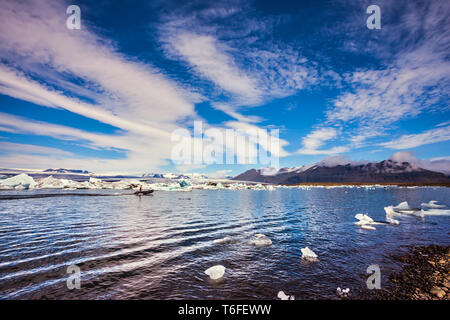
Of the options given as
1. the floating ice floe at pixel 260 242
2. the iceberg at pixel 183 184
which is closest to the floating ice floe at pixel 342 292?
the floating ice floe at pixel 260 242

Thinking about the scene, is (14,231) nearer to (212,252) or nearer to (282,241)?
(212,252)

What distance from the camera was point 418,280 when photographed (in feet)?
32.9

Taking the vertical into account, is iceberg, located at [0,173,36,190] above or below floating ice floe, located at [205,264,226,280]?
above

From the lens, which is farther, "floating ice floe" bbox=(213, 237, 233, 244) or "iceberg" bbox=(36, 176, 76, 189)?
"iceberg" bbox=(36, 176, 76, 189)

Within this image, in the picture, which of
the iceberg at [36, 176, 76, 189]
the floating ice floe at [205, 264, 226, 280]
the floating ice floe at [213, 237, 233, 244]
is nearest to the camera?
the floating ice floe at [205, 264, 226, 280]

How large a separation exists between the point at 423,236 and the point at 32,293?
96.1 feet

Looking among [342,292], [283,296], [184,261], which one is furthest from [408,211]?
[184,261]

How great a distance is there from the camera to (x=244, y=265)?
12.1 m

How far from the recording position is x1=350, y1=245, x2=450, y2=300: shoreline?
859 centimetres

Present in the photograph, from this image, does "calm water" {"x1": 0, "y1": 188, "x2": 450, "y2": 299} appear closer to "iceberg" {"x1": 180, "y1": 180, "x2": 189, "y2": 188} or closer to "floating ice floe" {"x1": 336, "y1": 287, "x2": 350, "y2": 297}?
"floating ice floe" {"x1": 336, "y1": 287, "x2": 350, "y2": 297}

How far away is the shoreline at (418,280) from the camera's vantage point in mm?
8586

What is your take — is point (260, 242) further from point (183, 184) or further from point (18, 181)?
point (18, 181)

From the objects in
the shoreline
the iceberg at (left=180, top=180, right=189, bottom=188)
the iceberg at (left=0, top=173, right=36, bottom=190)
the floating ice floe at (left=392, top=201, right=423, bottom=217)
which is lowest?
the floating ice floe at (left=392, top=201, right=423, bottom=217)

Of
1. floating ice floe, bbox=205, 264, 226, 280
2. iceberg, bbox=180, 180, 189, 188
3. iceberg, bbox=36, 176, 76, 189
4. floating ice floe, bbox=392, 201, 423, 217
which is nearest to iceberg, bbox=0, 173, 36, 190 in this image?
iceberg, bbox=36, 176, 76, 189
